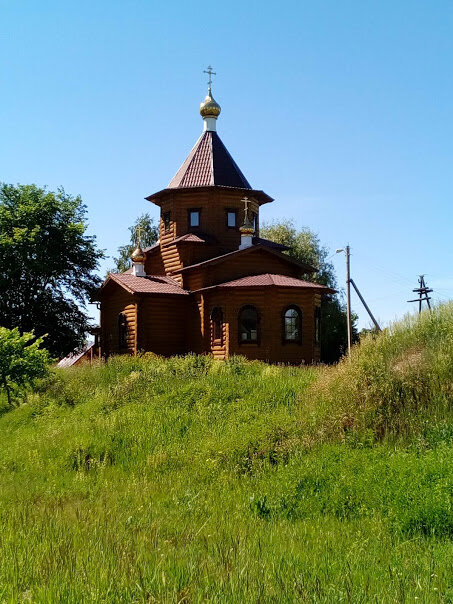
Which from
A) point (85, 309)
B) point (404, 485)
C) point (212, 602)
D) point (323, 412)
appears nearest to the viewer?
point (212, 602)

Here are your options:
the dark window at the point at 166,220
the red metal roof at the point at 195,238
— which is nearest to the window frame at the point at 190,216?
the red metal roof at the point at 195,238

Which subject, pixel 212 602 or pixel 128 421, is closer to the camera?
pixel 212 602

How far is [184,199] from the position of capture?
27.6 meters

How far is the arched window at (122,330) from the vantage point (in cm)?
2639

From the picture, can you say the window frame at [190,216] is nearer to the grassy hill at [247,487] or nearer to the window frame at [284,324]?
the window frame at [284,324]

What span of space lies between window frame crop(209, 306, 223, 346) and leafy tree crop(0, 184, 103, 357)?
9453 mm

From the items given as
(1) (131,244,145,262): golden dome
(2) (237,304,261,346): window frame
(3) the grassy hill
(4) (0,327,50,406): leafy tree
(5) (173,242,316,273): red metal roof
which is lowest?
(3) the grassy hill

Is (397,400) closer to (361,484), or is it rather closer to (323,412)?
(323,412)

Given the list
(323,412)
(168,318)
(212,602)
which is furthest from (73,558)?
(168,318)

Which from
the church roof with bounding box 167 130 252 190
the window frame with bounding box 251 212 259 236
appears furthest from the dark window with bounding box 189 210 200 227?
the window frame with bounding box 251 212 259 236

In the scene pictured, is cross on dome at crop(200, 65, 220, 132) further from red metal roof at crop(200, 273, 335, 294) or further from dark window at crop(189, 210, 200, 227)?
red metal roof at crop(200, 273, 335, 294)

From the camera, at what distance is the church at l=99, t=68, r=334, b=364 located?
23594 mm

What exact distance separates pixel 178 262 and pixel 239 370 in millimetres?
10793

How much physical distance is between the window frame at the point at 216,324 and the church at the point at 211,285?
0.13 feet
